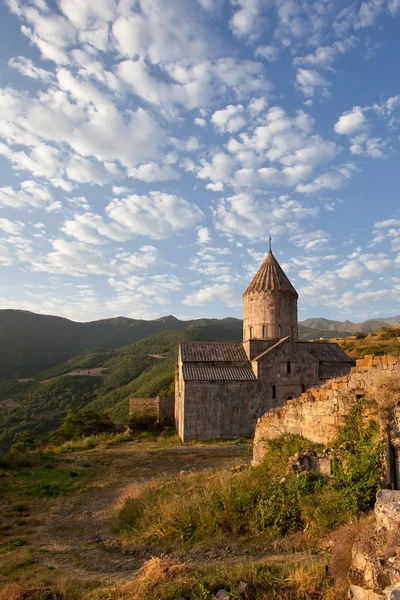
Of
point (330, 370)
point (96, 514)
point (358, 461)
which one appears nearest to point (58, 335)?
point (330, 370)

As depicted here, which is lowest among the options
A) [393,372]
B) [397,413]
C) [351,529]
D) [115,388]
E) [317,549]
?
[115,388]

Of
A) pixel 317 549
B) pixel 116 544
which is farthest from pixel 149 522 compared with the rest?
pixel 317 549

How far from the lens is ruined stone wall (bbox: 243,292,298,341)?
19.9 meters

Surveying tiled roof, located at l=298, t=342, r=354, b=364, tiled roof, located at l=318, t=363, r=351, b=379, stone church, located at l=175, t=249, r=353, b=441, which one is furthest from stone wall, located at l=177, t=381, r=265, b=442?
tiled roof, located at l=298, t=342, r=354, b=364

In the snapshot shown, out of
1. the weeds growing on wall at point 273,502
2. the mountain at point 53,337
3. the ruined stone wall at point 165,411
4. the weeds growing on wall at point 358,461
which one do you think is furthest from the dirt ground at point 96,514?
the mountain at point 53,337

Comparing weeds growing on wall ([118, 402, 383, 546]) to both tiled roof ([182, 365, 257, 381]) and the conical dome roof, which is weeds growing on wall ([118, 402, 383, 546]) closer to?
tiled roof ([182, 365, 257, 381])

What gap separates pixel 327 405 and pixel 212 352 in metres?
11.8

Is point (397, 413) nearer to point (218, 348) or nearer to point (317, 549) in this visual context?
point (317, 549)

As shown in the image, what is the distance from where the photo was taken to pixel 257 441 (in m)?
8.98

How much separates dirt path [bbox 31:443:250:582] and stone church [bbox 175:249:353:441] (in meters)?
1.85

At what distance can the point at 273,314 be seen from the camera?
1991cm

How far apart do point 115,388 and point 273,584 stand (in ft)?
141

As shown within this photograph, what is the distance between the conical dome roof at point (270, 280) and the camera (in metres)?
20.1

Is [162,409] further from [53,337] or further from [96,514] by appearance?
[53,337]
